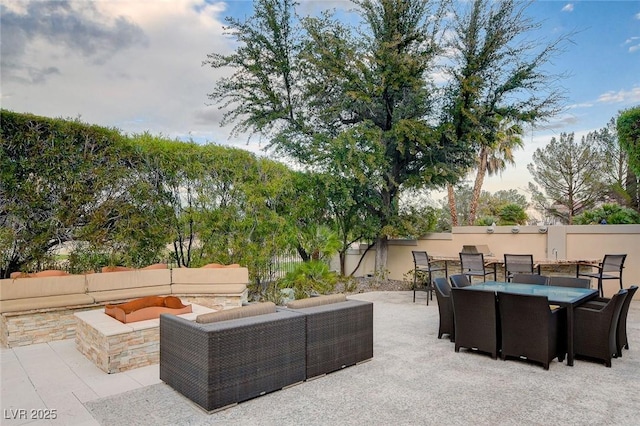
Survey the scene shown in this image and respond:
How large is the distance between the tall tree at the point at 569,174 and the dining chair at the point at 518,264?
12.3 metres

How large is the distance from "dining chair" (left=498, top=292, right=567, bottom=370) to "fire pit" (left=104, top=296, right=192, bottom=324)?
150 inches

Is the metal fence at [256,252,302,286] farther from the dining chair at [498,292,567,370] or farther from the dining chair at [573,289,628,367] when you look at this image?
the dining chair at [573,289,628,367]

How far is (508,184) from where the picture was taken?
65.1 ft

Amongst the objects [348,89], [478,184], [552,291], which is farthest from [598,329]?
[478,184]

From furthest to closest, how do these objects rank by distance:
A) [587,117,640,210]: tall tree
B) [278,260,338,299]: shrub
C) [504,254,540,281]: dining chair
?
[587,117,640,210]: tall tree < [278,260,338,299]: shrub < [504,254,540,281]: dining chair

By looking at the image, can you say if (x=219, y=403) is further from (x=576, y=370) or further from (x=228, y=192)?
(x=228, y=192)

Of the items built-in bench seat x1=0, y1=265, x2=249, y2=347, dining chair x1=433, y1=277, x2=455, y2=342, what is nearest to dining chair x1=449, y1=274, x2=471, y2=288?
dining chair x1=433, y1=277, x2=455, y2=342

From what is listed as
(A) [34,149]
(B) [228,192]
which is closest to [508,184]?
(B) [228,192]

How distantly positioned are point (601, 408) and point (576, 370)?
1012mm

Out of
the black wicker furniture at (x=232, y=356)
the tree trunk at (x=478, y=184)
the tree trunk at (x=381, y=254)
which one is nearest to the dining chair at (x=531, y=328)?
the black wicker furniture at (x=232, y=356)

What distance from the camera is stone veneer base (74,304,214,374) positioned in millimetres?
4012

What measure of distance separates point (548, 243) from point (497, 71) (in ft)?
14.6

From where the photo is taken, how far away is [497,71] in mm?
9797

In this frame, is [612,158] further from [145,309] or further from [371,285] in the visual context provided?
[145,309]
